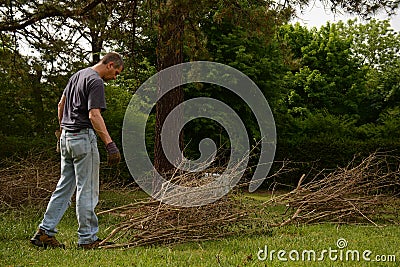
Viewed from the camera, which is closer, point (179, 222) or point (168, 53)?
point (179, 222)

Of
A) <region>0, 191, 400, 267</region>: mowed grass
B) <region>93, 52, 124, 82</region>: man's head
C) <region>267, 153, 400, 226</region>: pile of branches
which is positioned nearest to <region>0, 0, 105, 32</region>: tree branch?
<region>93, 52, 124, 82</region>: man's head

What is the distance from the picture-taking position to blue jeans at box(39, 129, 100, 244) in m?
5.23

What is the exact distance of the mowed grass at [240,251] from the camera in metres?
4.39

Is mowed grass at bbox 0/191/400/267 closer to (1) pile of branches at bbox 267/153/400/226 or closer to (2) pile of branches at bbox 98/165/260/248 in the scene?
(2) pile of branches at bbox 98/165/260/248

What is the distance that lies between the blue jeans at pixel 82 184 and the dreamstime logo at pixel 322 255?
1728 millimetres

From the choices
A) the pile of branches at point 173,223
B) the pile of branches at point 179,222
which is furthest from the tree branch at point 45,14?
the pile of branches at point 173,223

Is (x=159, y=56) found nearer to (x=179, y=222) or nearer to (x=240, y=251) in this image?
(x=179, y=222)

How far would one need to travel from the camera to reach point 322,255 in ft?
15.2

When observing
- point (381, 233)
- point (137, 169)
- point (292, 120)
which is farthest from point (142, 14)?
point (292, 120)

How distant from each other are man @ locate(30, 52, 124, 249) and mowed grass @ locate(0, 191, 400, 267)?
201 millimetres

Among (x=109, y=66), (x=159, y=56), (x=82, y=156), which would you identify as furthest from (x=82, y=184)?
(x=159, y=56)

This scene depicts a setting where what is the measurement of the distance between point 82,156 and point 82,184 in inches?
10.9

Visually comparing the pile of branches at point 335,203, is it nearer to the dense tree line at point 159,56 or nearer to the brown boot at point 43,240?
the dense tree line at point 159,56

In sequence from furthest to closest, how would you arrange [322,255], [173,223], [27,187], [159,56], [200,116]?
[200,116] < [159,56] < [27,187] < [173,223] < [322,255]
